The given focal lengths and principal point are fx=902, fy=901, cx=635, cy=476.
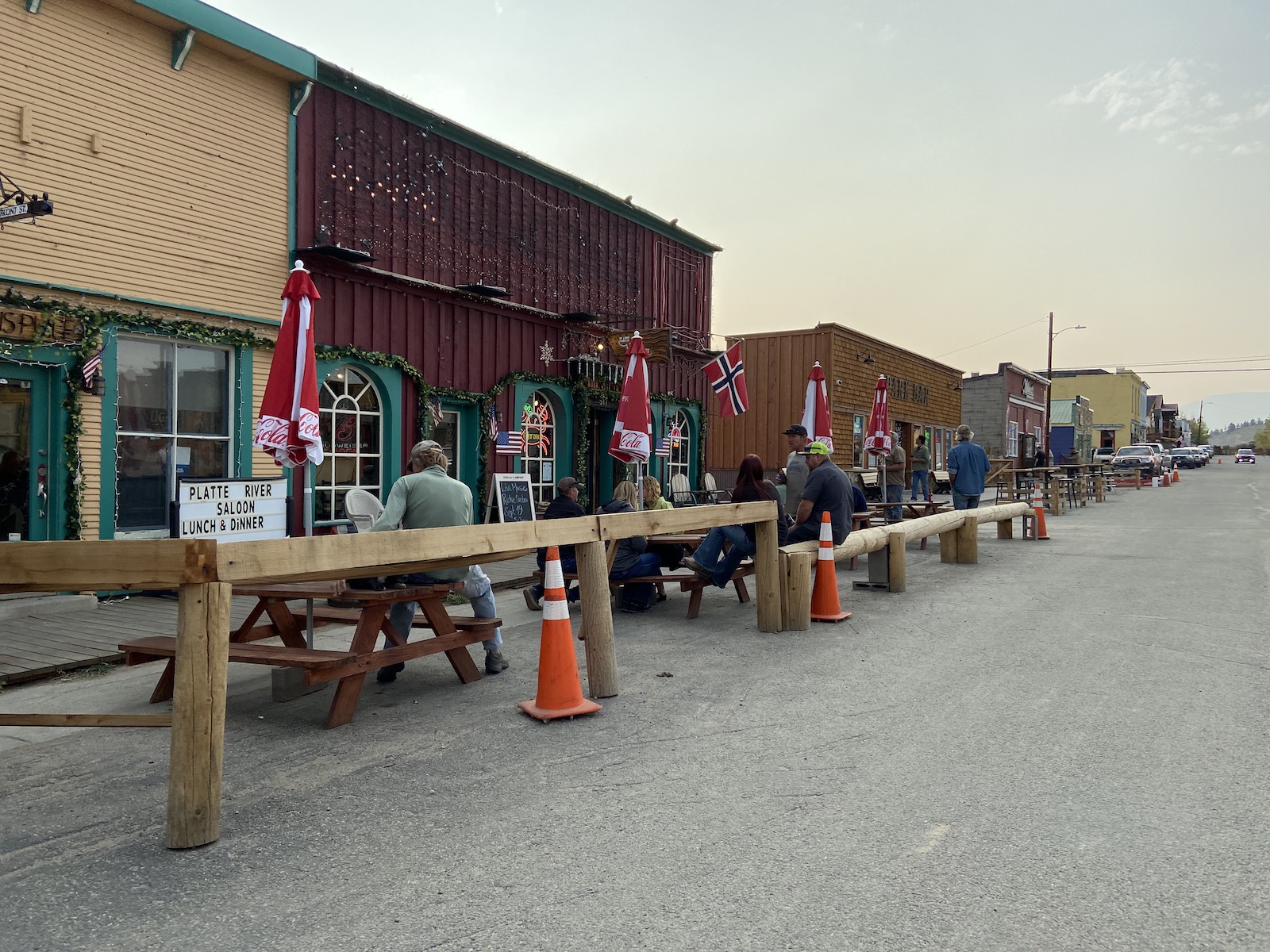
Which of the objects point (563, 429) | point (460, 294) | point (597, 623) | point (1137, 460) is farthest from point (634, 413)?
point (1137, 460)

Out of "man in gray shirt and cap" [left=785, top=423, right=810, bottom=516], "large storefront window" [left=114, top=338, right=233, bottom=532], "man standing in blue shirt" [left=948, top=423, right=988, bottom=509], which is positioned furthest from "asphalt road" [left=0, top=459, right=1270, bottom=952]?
"man standing in blue shirt" [left=948, top=423, right=988, bottom=509]

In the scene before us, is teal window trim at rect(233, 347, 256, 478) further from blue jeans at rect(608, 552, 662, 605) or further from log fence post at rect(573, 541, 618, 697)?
log fence post at rect(573, 541, 618, 697)

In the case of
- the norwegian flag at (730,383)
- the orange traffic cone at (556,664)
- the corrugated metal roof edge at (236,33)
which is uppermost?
the corrugated metal roof edge at (236,33)

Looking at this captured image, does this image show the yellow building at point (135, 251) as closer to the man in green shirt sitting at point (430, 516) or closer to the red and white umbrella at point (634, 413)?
the red and white umbrella at point (634, 413)

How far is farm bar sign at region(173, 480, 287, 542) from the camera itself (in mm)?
7562

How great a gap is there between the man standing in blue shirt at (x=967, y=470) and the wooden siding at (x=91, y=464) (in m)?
11.6

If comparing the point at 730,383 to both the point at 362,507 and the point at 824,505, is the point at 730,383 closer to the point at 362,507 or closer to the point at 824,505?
the point at 824,505

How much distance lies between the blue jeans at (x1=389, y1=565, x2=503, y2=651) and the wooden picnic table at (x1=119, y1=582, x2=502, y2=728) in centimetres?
10

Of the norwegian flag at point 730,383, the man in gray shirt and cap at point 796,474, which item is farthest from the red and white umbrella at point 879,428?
the man in gray shirt and cap at point 796,474

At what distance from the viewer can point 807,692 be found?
549cm

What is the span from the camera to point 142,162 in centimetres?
933

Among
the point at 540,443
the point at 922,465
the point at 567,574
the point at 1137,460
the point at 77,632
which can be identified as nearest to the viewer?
the point at 77,632

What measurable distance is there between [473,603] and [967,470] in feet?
33.9

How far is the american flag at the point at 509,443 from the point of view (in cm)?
1384
